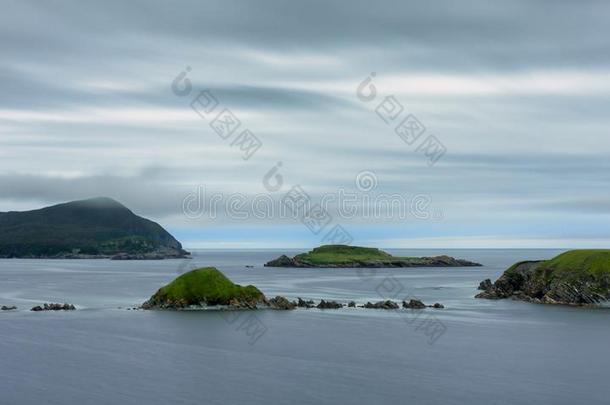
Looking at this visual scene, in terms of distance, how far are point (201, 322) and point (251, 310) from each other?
15690mm

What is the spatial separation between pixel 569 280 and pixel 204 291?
215 ft

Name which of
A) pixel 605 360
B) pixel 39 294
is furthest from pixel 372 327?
pixel 39 294

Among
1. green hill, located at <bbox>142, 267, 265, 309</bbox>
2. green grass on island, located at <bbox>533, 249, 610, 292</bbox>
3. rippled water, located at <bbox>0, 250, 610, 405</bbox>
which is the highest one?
green grass on island, located at <bbox>533, 249, 610, 292</bbox>

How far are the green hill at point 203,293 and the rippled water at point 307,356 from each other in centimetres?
497

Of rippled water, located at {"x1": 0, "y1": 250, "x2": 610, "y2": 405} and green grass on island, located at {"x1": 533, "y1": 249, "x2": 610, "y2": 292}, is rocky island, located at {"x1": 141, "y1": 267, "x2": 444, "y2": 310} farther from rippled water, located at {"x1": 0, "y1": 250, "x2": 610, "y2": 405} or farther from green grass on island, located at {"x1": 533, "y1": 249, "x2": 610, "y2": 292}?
green grass on island, located at {"x1": 533, "y1": 249, "x2": 610, "y2": 292}

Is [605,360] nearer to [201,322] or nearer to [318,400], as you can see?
[318,400]

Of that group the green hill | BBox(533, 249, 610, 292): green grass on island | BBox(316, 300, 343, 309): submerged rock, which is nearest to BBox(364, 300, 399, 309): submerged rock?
BBox(316, 300, 343, 309): submerged rock

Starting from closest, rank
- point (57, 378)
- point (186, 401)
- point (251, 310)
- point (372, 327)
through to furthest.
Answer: point (186, 401) → point (57, 378) → point (372, 327) → point (251, 310)

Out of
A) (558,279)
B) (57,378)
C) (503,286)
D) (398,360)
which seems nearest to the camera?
(57,378)

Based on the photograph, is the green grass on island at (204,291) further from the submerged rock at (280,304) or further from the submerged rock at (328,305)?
the submerged rock at (328,305)

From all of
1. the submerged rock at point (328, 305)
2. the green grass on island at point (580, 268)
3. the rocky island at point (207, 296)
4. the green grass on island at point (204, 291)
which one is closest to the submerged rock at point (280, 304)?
the rocky island at point (207, 296)

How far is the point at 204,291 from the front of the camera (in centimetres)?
10994

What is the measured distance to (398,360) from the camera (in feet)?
229

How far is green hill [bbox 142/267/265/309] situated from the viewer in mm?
109750
